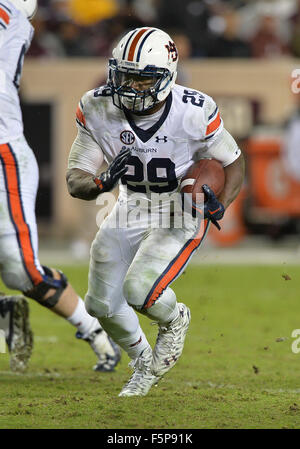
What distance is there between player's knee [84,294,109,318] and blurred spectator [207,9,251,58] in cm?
817

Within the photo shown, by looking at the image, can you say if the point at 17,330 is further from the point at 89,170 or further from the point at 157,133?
the point at 157,133

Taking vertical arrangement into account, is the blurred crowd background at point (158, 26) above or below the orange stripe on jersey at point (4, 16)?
below

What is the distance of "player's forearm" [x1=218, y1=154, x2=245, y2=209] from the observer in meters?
4.34

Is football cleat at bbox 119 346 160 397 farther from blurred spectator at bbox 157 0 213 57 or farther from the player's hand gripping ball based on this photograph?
blurred spectator at bbox 157 0 213 57

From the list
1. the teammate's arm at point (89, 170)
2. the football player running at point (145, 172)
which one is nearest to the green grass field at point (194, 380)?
the football player running at point (145, 172)

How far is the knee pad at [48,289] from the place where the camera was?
4.61m

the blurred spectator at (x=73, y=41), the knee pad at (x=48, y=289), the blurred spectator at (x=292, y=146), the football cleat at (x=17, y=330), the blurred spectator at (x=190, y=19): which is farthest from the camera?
the blurred spectator at (x=73, y=41)

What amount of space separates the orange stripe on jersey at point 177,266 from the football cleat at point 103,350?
2.82 ft

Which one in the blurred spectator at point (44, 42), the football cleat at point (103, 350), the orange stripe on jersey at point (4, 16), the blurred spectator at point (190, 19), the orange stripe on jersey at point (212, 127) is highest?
the orange stripe on jersey at point (4, 16)

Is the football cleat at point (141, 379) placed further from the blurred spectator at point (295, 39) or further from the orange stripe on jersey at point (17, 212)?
the blurred spectator at point (295, 39)

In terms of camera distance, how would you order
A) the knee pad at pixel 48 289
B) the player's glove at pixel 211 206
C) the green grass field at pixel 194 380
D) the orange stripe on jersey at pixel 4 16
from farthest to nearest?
the orange stripe on jersey at pixel 4 16 < the knee pad at pixel 48 289 < the player's glove at pixel 211 206 < the green grass field at pixel 194 380

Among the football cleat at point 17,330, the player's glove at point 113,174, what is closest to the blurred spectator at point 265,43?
the football cleat at point 17,330

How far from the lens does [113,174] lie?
4.05 meters

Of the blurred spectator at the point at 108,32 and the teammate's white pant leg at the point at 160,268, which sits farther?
the blurred spectator at the point at 108,32
